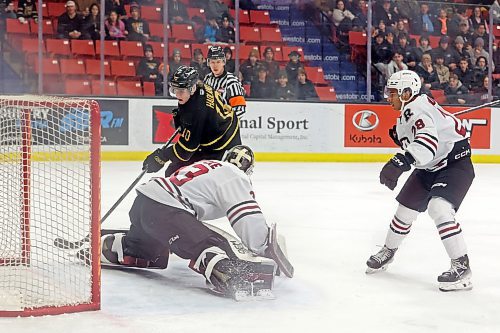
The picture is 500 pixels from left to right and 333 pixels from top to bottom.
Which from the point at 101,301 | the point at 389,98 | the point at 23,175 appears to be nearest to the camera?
the point at 101,301

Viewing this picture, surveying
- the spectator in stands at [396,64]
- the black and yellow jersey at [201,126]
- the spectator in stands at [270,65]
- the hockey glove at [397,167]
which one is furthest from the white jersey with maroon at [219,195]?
the spectator in stands at [396,64]

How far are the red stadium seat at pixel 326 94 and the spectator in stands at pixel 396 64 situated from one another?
0.66 m

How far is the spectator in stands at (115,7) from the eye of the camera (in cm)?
831

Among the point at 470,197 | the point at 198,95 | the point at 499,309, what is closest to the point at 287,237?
the point at 198,95

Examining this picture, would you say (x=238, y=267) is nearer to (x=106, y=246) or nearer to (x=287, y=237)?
(x=106, y=246)

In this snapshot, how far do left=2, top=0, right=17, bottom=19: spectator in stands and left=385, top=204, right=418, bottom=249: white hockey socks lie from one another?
19.0 ft

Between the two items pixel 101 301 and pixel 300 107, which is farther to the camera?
pixel 300 107

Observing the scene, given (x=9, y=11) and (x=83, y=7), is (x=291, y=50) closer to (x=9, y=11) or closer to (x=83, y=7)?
(x=83, y=7)

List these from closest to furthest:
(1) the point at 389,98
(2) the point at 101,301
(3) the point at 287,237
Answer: (2) the point at 101,301 → (1) the point at 389,98 → (3) the point at 287,237

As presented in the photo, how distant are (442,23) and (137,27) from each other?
11.6 ft

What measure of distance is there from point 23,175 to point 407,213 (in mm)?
1556

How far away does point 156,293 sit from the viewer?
2994 mm

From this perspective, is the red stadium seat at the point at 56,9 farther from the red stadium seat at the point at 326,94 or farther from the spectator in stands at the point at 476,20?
the spectator in stands at the point at 476,20

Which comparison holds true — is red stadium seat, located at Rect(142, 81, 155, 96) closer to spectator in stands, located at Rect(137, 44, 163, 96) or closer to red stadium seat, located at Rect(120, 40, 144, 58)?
spectator in stands, located at Rect(137, 44, 163, 96)
